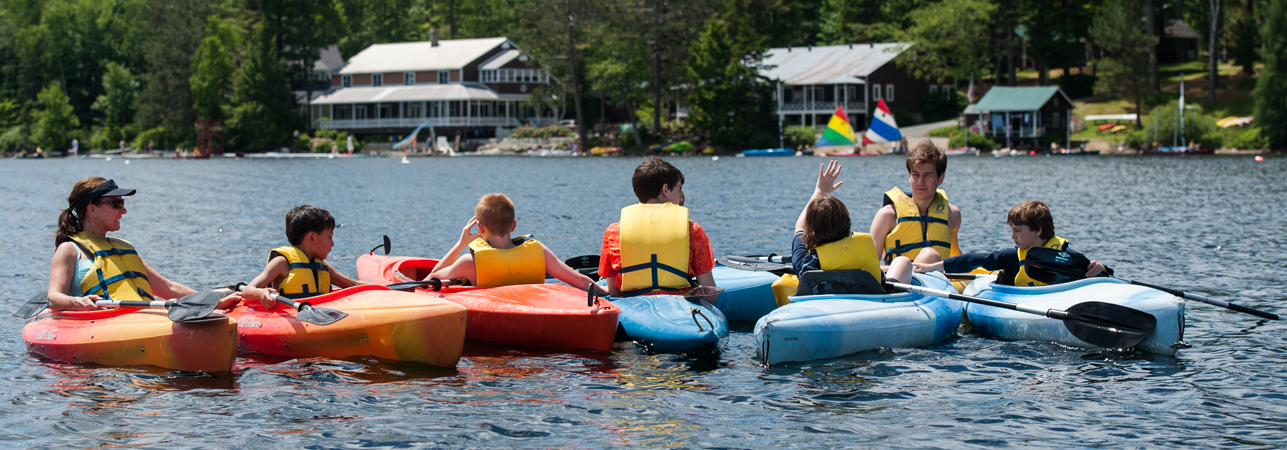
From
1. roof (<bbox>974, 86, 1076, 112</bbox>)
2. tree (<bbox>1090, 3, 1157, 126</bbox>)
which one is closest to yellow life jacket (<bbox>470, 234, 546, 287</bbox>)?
roof (<bbox>974, 86, 1076, 112</bbox>)

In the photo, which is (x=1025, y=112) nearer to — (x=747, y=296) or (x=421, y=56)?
(x=421, y=56)

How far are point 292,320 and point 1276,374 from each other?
7758mm

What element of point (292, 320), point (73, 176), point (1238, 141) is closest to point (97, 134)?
point (73, 176)

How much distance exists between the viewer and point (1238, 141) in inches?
2264

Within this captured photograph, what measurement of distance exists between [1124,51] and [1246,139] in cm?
1072

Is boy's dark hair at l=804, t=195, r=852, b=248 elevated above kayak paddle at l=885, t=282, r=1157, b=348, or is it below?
above

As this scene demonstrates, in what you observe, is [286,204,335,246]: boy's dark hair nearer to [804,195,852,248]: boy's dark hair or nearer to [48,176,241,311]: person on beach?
[48,176,241,311]: person on beach

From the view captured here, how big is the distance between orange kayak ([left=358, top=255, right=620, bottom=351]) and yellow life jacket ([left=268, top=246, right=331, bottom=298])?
2.77 ft

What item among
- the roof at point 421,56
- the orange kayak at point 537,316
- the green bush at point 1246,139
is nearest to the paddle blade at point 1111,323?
the orange kayak at point 537,316

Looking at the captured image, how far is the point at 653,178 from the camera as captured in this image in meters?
9.06

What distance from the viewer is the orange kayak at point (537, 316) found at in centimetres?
880

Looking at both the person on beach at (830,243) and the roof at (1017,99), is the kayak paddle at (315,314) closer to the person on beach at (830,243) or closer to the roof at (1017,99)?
the person on beach at (830,243)

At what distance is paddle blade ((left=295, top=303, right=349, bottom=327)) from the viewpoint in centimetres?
841

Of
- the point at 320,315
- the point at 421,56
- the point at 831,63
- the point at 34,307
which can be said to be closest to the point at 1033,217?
the point at 320,315
